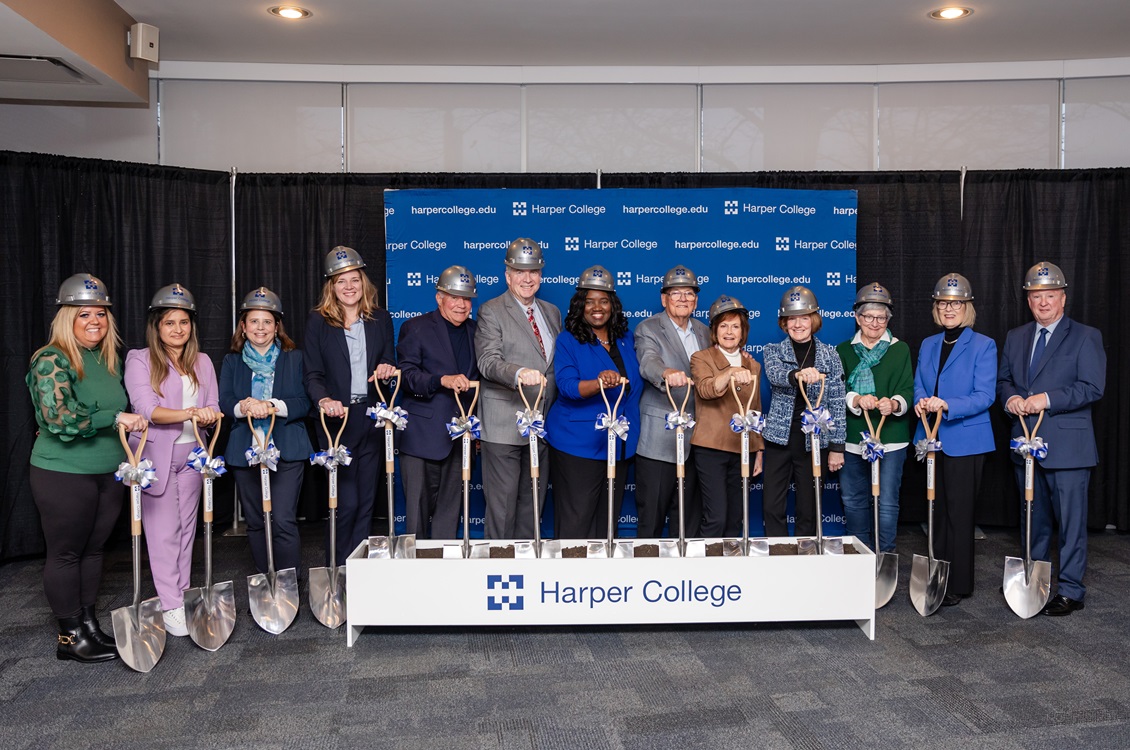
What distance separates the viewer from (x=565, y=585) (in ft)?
12.4

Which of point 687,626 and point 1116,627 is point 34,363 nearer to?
point 687,626

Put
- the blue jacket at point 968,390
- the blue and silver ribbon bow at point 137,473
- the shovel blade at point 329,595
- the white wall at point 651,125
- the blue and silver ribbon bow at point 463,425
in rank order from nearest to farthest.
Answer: the blue and silver ribbon bow at point 137,473
the blue and silver ribbon bow at point 463,425
the shovel blade at point 329,595
the blue jacket at point 968,390
the white wall at point 651,125

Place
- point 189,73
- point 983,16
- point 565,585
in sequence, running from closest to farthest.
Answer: point 565,585
point 983,16
point 189,73

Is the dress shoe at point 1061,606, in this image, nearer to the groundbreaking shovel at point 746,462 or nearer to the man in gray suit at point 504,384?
the groundbreaking shovel at point 746,462

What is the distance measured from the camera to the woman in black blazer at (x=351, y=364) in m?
4.29

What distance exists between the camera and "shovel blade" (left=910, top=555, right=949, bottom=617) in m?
4.12

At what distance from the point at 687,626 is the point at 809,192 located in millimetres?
3100

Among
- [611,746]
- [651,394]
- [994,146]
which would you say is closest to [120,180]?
[651,394]

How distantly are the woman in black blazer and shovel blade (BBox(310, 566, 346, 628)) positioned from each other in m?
0.34

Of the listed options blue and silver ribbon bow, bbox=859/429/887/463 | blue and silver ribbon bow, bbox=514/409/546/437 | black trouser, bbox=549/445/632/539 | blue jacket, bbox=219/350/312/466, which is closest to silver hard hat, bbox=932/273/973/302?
blue and silver ribbon bow, bbox=859/429/887/463

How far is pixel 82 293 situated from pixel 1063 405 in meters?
4.35

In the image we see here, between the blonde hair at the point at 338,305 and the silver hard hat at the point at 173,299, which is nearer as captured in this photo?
the silver hard hat at the point at 173,299

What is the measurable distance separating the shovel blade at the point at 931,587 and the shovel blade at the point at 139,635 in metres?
3.36

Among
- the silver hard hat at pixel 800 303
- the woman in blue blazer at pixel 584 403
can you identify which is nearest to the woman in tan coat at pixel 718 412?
the silver hard hat at pixel 800 303
